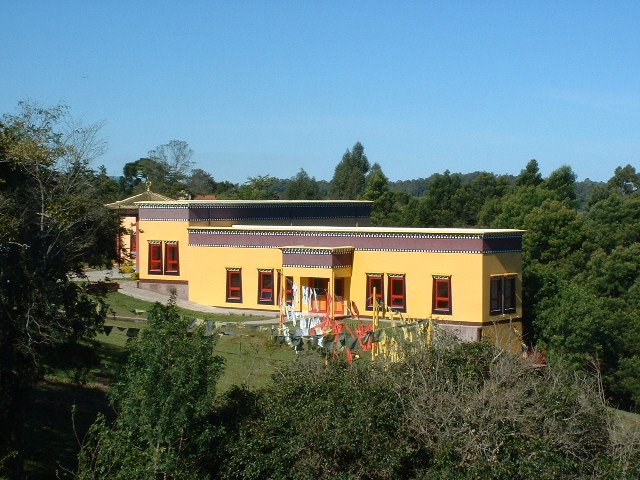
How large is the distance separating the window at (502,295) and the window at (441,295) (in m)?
1.50

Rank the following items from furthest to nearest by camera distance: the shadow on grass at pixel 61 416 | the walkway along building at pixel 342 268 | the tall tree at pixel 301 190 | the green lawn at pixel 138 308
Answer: the tall tree at pixel 301 190 → the green lawn at pixel 138 308 → the walkway along building at pixel 342 268 → the shadow on grass at pixel 61 416

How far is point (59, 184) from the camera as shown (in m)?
19.0

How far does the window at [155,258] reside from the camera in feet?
138

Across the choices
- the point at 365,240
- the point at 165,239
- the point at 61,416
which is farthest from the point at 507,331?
the point at 61,416

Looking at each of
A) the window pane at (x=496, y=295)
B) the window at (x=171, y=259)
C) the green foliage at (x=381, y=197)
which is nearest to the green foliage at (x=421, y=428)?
the window pane at (x=496, y=295)

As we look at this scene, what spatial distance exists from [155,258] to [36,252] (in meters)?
23.7

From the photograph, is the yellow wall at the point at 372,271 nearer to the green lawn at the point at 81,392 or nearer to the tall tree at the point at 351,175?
the green lawn at the point at 81,392

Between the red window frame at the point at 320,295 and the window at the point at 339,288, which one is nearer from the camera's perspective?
the red window frame at the point at 320,295

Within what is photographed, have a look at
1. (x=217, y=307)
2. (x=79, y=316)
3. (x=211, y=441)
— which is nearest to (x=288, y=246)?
(x=217, y=307)

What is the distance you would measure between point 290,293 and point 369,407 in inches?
806

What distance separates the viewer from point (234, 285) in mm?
38875

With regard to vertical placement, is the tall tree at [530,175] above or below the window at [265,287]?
above

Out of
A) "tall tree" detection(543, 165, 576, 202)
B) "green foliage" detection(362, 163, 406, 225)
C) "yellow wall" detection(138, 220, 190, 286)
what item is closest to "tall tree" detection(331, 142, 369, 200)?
"green foliage" detection(362, 163, 406, 225)

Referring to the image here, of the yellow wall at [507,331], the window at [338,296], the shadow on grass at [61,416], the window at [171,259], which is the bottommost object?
the shadow on grass at [61,416]
